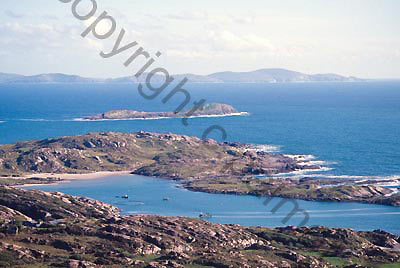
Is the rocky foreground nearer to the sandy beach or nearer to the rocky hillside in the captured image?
the sandy beach

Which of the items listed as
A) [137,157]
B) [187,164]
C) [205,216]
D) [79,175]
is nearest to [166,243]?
[205,216]

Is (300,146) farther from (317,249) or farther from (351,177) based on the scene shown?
(317,249)

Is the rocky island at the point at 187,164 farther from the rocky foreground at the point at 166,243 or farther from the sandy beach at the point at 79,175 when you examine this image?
the rocky foreground at the point at 166,243

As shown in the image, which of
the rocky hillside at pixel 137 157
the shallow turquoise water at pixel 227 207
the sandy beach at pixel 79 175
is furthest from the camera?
the rocky hillside at pixel 137 157

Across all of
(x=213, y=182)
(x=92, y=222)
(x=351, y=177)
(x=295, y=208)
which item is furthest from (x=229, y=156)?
(x=92, y=222)

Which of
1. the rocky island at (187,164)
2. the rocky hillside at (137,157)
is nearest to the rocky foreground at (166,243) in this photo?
the rocky island at (187,164)

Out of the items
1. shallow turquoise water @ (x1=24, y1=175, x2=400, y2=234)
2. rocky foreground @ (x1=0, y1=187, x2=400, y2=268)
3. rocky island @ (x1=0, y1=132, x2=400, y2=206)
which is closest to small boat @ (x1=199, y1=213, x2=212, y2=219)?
shallow turquoise water @ (x1=24, y1=175, x2=400, y2=234)
